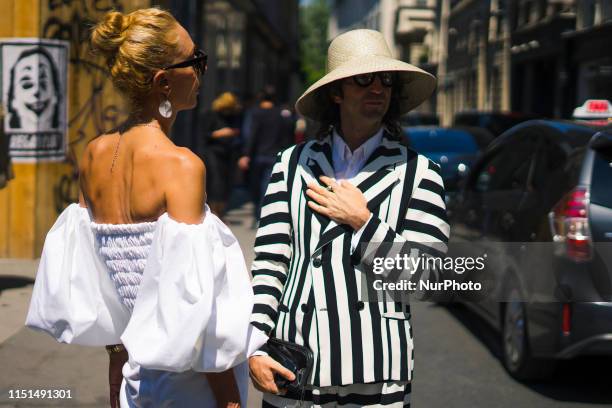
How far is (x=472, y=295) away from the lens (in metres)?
7.66

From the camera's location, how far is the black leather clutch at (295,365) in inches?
106

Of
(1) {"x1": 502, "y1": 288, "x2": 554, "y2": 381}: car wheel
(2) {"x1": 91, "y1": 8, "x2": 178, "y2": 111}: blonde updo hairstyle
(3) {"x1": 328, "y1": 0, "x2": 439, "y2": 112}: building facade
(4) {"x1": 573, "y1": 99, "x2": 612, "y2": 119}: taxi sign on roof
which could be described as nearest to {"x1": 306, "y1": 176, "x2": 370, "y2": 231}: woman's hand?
(2) {"x1": 91, "y1": 8, "x2": 178, "y2": 111}: blonde updo hairstyle

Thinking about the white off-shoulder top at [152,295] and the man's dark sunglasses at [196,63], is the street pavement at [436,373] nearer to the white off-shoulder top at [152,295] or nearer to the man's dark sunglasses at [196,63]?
the white off-shoulder top at [152,295]

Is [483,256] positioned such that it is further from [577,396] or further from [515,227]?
[577,396]

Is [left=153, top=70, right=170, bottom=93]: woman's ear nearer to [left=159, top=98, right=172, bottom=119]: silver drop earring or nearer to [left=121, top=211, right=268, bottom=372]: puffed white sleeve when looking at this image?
[left=159, top=98, right=172, bottom=119]: silver drop earring

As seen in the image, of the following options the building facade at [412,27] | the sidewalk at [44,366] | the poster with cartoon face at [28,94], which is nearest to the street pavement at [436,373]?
the sidewalk at [44,366]

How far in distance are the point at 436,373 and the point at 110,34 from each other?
4.44 metres

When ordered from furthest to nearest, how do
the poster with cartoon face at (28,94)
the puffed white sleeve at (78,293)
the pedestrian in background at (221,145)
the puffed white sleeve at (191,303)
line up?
1. the pedestrian in background at (221,145)
2. the poster with cartoon face at (28,94)
3. the puffed white sleeve at (78,293)
4. the puffed white sleeve at (191,303)

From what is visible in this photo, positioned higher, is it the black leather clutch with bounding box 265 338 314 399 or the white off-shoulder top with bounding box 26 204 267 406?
the white off-shoulder top with bounding box 26 204 267 406

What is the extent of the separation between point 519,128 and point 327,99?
4.51 metres

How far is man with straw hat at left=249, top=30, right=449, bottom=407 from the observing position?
275 centimetres

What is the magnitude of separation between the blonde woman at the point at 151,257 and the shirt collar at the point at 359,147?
551mm

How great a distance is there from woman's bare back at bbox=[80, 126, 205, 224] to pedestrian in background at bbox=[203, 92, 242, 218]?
10689 mm

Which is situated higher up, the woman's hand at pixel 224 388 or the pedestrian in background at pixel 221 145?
the pedestrian in background at pixel 221 145
